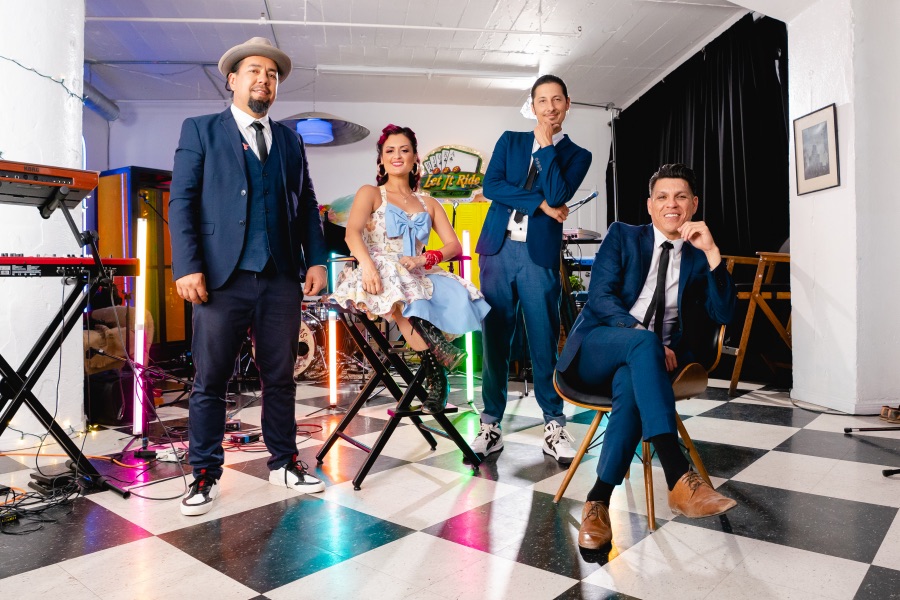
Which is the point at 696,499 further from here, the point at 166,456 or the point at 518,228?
the point at 166,456

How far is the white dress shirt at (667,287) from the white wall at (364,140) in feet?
21.7

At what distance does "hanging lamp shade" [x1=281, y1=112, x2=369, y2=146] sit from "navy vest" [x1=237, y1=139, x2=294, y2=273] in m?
4.47

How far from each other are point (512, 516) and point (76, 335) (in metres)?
2.67

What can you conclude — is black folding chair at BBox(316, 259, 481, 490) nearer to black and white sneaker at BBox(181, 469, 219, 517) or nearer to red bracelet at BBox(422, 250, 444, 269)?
red bracelet at BBox(422, 250, 444, 269)

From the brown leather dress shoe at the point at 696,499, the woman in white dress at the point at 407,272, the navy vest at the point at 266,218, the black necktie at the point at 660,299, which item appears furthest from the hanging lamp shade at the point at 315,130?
the brown leather dress shoe at the point at 696,499

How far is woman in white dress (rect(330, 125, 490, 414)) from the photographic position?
2281 mm

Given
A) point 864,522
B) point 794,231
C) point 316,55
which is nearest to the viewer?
point 864,522

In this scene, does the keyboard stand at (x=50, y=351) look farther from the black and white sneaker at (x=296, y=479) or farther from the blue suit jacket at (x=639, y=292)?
the blue suit jacket at (x=639, y=292)

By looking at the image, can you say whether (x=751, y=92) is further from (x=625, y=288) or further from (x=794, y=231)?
(x=625, y=288)

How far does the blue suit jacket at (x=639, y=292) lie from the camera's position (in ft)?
6.89

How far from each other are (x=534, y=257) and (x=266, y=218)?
1124mm

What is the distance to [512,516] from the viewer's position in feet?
6.51

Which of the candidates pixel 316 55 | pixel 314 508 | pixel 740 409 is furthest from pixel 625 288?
pixel 316 55

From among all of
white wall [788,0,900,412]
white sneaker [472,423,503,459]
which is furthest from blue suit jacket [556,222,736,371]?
white wall [788,0,900,412]
